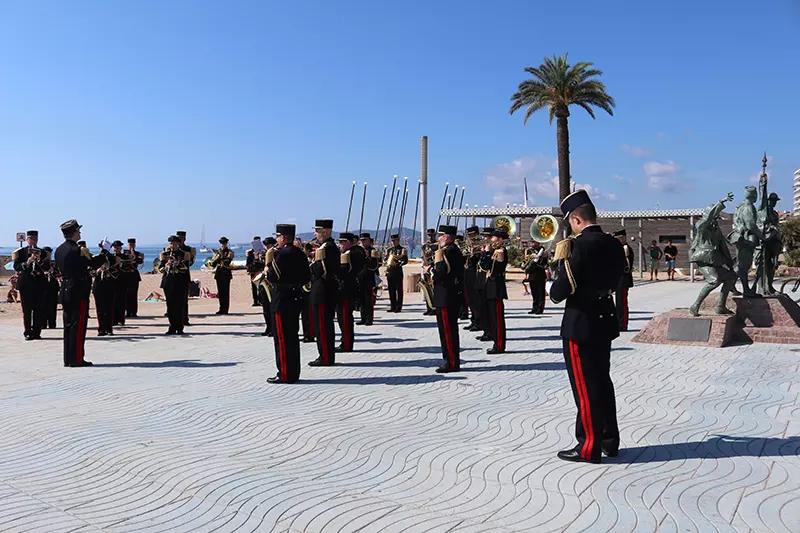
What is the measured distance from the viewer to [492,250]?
419 inches

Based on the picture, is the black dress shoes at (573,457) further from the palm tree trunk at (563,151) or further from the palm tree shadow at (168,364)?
the palm tree trunk at (563,151)

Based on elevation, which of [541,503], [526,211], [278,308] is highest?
[526,211]

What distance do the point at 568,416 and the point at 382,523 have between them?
2842mm

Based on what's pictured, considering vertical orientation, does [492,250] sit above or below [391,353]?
above

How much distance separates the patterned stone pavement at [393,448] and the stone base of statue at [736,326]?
2.74 feet

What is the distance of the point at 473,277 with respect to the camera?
A: 1265cm

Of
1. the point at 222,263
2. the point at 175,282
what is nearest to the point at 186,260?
the point at 175,282

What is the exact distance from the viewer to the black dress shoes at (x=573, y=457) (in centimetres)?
489

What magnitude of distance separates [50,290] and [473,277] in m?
7.83

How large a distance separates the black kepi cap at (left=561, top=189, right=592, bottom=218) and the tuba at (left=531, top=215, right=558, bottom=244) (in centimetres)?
1466

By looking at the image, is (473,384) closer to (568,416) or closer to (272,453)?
(568,416)

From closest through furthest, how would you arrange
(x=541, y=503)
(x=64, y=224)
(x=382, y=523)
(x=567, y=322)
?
(x=382, y=523) → (x=541, y=503) → (x=567, y=322) → (x=64, y=224)

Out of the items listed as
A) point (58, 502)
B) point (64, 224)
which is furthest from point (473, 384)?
point (64, 224)

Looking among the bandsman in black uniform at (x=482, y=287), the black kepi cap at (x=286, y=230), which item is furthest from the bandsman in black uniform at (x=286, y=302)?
the bandsman in black uniform at (x=482, y=287)
